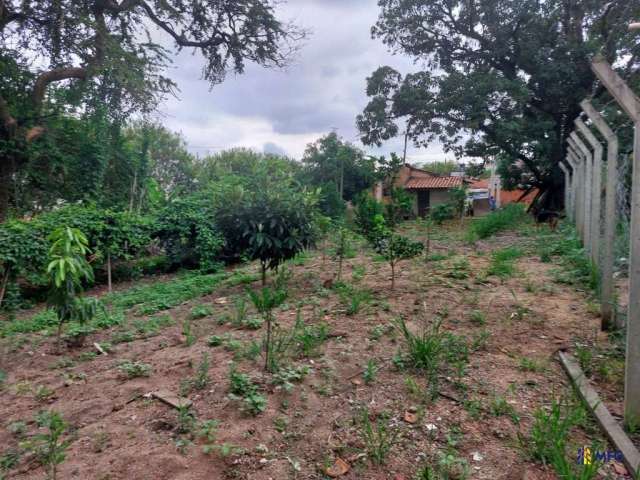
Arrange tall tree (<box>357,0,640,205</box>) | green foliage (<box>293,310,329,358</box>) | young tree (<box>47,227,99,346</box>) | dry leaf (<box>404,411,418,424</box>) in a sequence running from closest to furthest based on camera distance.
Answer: dry leaf (<box>404,411,418,424</box>) < green foliage (<box>293,310,329,358</box>) < young tree (<box>47,227,99,346</box>) < tall tree (<box>357,0,640,205</box>)

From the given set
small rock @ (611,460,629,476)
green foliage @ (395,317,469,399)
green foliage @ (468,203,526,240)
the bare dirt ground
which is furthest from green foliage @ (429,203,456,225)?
small rock @ (611,460,629,476)

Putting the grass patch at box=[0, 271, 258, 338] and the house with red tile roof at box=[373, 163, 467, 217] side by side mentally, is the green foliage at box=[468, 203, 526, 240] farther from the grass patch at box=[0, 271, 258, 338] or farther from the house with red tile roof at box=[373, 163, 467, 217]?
the house with red tile roof at box=[373, 163, 467, 217]

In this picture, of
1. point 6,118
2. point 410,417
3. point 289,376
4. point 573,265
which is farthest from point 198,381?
point 6,118

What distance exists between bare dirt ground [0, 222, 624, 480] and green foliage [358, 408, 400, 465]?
29 millimetres

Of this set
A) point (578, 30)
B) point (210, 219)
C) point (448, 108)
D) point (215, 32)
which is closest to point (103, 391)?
point (210, 219)

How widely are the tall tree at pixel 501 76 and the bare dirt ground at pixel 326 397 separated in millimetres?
10537

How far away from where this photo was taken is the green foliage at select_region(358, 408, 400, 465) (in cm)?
185

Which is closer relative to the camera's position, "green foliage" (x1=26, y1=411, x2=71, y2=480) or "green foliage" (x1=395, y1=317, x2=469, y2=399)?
"green foliage" (x1=26, y1=411, x2=71, y2=480)

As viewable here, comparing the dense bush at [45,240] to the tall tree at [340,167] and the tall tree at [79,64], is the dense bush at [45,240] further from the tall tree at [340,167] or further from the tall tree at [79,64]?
the tall tree at [340,167]

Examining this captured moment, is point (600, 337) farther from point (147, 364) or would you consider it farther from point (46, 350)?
point (46, 350)

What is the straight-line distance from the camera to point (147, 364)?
2998 millimetres

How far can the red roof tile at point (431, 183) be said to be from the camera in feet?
81.6

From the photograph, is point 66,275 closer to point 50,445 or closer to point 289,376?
point 50,445

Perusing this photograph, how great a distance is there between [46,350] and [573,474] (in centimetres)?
403
